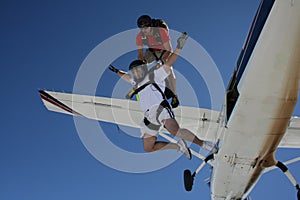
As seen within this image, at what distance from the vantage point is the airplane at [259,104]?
18.1 ft

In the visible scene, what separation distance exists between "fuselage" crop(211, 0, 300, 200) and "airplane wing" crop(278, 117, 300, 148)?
5.37 m

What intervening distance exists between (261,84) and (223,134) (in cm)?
180

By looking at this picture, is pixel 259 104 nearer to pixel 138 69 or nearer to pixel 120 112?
pixel 138 69

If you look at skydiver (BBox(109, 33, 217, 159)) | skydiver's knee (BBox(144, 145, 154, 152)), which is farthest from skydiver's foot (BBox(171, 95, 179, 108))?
skydiver's knee (BBox(144, 145, 154, 152))

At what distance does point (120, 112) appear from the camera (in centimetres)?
1448

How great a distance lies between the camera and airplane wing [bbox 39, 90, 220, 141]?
13016 millimetres

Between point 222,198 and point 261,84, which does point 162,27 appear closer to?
point 261,84

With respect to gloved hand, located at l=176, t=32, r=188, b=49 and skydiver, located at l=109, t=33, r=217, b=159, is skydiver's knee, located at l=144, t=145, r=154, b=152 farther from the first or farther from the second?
gloved hand, located at l=176, t=32, r=188, b=49

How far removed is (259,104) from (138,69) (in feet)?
7.01

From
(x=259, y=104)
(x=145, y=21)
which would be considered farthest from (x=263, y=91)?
(x=145, y=21)

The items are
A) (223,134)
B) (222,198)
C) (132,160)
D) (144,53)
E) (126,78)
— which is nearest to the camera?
(144,53)

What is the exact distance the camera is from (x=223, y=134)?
25.2ft

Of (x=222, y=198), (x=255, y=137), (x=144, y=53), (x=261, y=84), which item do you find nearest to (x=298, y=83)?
(x=261, y=84)

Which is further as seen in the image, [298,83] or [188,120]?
[188,120]
